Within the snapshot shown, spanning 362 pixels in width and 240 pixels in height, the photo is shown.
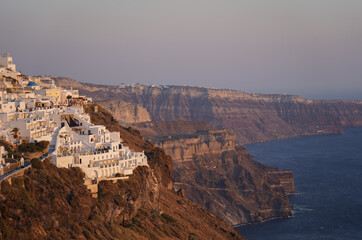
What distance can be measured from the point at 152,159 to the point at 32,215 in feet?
163

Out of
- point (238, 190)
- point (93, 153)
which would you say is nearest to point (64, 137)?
point (93, 153)

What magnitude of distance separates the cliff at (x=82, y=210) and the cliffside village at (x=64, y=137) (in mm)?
1409

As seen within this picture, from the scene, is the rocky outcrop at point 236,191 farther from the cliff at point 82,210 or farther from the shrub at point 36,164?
the shrub at point 36,164

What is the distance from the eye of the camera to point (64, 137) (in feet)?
228

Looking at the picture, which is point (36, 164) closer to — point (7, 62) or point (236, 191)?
point (7, 62)

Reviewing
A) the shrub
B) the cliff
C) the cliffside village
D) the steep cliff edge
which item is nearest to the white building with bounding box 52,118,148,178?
the cliffside village

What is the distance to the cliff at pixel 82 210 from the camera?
4962cm

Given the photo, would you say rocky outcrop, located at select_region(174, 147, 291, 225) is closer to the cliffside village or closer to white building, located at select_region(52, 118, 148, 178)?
the cliffside village

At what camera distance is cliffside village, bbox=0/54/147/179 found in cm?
6500

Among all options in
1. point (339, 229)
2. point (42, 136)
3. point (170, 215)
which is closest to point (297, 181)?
point (339, 229)

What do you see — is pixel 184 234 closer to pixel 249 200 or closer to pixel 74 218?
pixel 74 218

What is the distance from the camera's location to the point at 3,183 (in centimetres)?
5019

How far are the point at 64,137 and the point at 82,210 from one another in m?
12.9

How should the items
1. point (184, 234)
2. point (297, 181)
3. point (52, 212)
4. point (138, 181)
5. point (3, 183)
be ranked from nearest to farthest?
point (3, 183)
point (52, 212)
point (138, 181)
point (184, 234)
point (297, 181)
